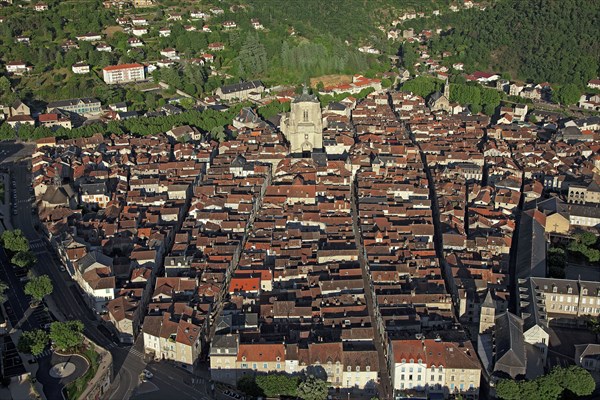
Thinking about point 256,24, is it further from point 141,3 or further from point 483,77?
point 483,77

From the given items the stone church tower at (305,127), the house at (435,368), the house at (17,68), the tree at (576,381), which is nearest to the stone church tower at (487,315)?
the house at (435,368)

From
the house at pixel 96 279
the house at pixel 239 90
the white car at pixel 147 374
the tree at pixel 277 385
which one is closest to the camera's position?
the tree at pixel 277 385

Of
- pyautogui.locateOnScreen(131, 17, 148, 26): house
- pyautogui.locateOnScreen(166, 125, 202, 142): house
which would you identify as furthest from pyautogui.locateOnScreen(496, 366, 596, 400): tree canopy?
pyautogui.locateOnScreen(131, 17, 148, 26): house

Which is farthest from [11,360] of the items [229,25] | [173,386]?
[229,25]

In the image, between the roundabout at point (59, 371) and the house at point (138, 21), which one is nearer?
the roundabout at point (59, 371)

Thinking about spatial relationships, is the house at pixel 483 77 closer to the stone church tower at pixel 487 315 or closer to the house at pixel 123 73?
the house at pixel 123 73

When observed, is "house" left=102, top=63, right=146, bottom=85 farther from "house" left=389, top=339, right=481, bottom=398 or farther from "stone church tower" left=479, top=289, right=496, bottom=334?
"house" left=389, top=339, right=481, bottom=398

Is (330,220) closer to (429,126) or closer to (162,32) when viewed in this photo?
(429,126)
